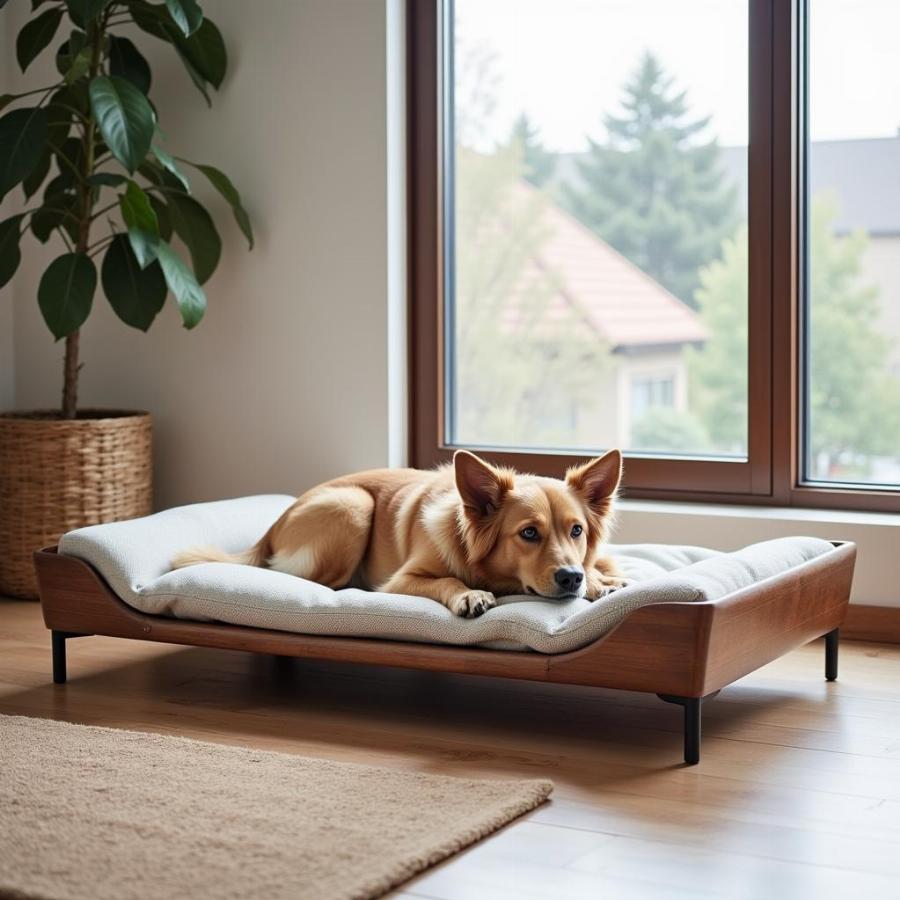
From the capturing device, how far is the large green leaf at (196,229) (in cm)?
459

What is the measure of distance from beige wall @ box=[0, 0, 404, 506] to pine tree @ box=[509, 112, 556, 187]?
0.40 metres

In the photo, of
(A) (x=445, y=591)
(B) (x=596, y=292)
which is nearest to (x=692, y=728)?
(A) (x=445, y=591)

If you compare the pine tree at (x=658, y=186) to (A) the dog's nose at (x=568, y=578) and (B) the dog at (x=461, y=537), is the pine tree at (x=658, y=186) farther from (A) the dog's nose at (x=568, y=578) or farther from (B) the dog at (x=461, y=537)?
(A) the dog's nose at (x=568, y=578)

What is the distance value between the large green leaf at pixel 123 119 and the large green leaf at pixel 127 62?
1.48 feet

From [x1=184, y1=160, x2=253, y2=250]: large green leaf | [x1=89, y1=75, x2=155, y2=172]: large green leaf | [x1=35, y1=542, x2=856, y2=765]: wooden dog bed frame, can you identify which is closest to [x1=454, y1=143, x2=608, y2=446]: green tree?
[x1=184, y1=160, x2=253, y2=250]: large green leaf

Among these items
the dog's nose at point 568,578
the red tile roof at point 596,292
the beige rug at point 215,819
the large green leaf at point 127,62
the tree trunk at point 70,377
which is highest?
the large green leaf at point 127,62

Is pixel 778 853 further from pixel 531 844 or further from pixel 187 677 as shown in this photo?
pixel 187 677

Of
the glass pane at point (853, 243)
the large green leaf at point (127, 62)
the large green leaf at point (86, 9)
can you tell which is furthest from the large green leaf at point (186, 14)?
the glass pane at point (853, 243)

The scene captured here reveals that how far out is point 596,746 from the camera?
9.43 feet

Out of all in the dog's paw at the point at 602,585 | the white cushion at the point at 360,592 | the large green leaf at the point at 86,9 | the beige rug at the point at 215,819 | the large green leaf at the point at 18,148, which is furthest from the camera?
the large green leaf at the point at 18,148

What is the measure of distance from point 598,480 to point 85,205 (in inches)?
84.5

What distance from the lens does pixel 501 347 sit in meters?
4.55

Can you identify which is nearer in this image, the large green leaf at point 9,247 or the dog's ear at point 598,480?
the dog's ear at point 598,480

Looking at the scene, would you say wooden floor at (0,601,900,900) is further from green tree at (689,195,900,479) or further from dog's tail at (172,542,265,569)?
green tree at (689,195,900,479)
